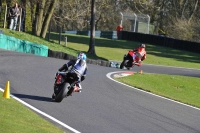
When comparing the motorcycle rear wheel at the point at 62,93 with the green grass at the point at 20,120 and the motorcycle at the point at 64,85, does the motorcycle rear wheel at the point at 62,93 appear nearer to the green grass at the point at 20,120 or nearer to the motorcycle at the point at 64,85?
the motorcycle at the point at 64,85

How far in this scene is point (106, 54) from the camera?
40.9 m

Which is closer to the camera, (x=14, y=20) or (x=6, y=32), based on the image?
(x=6, y=32)

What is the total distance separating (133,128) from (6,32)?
57.1ft

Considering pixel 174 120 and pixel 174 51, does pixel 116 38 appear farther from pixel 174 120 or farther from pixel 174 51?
pixel 174 120

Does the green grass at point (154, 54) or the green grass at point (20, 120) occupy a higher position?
the green grass at point (20, 120)

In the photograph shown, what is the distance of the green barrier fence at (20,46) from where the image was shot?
2499 cm

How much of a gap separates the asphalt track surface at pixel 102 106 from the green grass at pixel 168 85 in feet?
6.26

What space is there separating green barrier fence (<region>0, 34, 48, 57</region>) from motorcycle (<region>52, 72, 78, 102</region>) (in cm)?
1175

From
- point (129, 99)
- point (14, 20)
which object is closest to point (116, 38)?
point (14, 20)

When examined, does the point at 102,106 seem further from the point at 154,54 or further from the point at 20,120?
the point at 154,54

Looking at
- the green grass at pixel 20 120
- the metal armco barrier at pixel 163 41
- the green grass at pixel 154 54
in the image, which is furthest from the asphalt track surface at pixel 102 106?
the metal armco barrier at pixel 163 41

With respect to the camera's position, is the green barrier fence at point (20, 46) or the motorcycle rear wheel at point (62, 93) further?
the green barrier fence at point (20, 46)

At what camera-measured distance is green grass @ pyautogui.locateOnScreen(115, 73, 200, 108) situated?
20.5m

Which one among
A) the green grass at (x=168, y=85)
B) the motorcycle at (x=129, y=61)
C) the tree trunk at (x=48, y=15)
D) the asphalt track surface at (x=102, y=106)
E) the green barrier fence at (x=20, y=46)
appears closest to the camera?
the asphalt track surface at (x=102, y=106)
